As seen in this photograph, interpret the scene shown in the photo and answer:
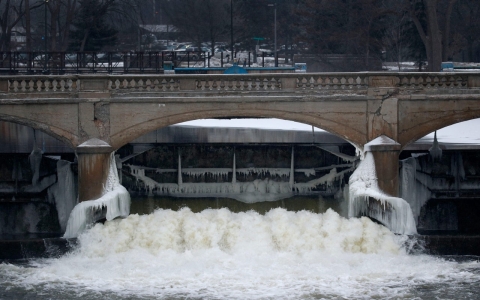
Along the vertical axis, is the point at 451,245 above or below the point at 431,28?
below

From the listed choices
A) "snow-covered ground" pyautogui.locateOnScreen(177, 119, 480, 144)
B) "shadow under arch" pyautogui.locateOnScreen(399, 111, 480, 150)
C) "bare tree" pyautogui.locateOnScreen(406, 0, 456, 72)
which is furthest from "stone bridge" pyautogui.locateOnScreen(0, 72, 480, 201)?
"bare tree" pyautogui.locateOnScreen(406, 0, 456, 72)

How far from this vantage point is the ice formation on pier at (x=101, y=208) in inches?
1053

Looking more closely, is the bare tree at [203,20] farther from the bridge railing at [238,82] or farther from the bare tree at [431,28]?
the bridge railing at [238,82]

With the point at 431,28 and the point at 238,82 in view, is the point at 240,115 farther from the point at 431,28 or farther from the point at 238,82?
the point at 431,28

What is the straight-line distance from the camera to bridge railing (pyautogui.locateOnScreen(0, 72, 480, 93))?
2786 cm

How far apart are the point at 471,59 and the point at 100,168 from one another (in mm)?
42901

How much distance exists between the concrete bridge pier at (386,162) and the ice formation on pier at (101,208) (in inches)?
304

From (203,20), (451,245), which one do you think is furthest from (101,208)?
(203,20)

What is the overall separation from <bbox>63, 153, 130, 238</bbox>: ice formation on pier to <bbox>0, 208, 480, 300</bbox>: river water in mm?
345

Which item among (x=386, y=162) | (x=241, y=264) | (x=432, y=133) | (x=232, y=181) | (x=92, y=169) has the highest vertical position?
(x=432, y=133)

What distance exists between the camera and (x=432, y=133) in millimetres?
39719

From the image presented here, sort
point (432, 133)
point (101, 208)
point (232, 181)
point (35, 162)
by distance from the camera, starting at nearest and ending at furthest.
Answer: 1. point (101, 208)
2. point (35, 162)
3. point (232, 181)
4. point (432, 133)

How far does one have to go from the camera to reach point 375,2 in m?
59.2

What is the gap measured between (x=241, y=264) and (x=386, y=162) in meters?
5.69
